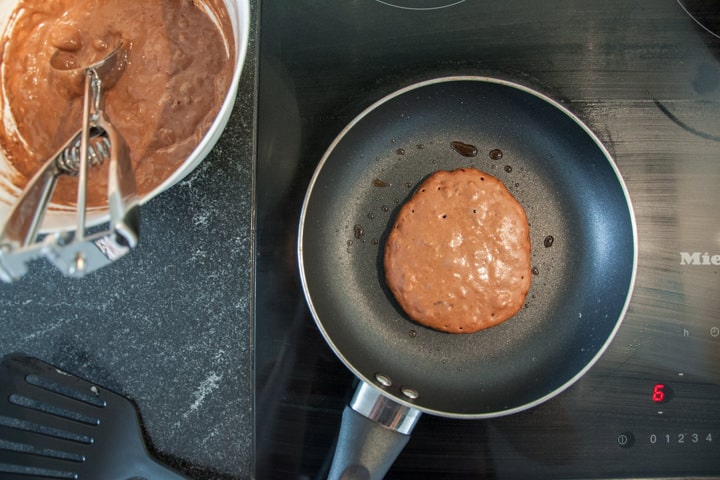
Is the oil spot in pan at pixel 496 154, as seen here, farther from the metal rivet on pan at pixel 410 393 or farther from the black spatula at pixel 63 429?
the black spatula at pixel 63 429

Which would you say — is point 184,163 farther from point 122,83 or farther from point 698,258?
point 698,258

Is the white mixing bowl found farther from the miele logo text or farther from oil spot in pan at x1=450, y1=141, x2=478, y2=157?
the miele logo text

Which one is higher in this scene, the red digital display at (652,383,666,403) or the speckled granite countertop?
the red digital display at (652,383,666,403)

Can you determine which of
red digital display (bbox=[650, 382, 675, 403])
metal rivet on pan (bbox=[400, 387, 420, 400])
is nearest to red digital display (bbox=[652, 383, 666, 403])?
red digital display (bbox=[650, 382, 675, 403])

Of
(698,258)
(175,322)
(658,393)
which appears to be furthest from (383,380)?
(698,258)

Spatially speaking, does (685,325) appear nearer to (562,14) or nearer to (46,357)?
(562,14)

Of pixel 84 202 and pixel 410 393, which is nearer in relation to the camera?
pixel 84 202
